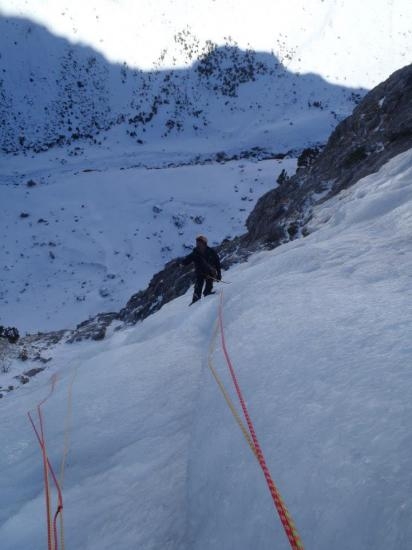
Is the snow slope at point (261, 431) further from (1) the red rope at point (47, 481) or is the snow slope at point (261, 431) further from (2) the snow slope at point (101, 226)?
(2) the snow slope at point (101, 226)

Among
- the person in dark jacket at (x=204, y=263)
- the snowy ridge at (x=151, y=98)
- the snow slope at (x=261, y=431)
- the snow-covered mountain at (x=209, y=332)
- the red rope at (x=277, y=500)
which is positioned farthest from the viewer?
the snowy ridge at (x=151, y=98)

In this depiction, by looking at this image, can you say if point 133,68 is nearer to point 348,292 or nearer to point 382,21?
point 382,21

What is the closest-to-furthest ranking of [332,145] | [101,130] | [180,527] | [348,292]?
[180,527] → [348,292] → [332,145] → [101,130]

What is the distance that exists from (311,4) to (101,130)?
25.2 metres

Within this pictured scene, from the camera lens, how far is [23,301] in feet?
56.3

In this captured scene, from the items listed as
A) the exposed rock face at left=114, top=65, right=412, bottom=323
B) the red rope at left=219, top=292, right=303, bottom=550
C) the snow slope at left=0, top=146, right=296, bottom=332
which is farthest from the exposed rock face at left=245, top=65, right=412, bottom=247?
the snow slope at left=0, top=146, right=296, bottom=332

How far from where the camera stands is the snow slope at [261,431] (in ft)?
5.52

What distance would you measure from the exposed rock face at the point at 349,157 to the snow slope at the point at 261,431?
4.54m

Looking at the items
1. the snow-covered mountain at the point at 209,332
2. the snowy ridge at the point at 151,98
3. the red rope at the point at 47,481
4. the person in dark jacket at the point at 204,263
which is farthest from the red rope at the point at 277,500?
the snowy ridge at the point at 151,98

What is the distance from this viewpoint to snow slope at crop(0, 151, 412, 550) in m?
1.68

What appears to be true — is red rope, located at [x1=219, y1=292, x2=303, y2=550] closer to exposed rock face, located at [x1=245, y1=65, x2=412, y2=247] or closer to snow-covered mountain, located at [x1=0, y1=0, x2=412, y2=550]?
snow-covered mountain, located at [x1=0, y1=0, x2=412, y2=550]

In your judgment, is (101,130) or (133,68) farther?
(133,68)

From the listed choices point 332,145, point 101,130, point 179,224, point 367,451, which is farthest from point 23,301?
point 101,130

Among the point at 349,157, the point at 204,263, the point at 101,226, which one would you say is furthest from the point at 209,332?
the point at 101,226
